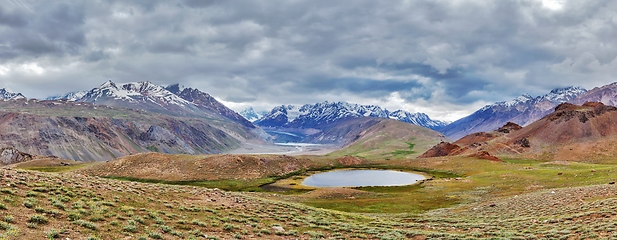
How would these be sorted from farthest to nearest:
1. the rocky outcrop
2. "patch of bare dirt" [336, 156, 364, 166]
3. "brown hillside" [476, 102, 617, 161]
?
1. the rocky outcrop
2. "patch of bare dirt" [336, 156, 364, 166]
3. "brown hillside" [476, 102, 617, 161]

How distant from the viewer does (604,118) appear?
192750 millimetres

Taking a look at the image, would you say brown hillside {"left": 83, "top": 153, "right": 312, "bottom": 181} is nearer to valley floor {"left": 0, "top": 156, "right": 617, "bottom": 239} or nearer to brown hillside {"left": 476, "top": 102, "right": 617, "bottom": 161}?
valley floor {"left": 0, "top": 156, "right": 617, "bottom": 239}

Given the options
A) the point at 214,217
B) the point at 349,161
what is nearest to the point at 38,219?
the point at 214,217

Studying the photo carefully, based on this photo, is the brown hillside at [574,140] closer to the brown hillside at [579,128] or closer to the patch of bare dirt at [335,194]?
the brown hillside at [579,128]

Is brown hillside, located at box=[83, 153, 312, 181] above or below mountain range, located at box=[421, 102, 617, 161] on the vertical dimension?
below

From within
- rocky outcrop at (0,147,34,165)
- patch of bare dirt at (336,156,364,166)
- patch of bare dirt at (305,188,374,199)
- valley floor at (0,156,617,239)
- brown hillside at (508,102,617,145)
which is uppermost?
brown hillside at (508,102,617,145)

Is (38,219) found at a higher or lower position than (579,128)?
lower

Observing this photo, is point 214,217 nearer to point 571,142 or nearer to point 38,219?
point 38,219

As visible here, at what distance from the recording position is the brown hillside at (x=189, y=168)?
12750 cm

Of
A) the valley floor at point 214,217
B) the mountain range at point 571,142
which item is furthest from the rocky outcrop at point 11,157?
the mountain range at point 571,142

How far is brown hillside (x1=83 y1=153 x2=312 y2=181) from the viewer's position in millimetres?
127500

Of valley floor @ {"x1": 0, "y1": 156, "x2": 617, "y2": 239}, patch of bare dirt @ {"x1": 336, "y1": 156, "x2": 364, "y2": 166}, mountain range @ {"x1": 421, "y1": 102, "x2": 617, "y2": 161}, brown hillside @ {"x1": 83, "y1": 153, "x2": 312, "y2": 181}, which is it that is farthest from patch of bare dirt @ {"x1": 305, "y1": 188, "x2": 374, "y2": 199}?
mountain range @ {"x1": 421, "y1": 102, "x2": 617, "y2": 161}

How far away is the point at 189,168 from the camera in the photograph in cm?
13238

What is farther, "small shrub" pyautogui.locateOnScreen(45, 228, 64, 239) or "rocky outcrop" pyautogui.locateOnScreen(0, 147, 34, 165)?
"rocky outcrop" pyautogui.locateOnScreen(0, 147, 34, 165)
